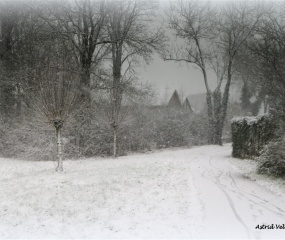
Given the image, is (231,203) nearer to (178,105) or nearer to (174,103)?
(178,105)

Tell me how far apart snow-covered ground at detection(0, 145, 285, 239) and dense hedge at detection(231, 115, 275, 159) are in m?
4.00

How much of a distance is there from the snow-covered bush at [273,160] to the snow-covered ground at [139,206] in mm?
484

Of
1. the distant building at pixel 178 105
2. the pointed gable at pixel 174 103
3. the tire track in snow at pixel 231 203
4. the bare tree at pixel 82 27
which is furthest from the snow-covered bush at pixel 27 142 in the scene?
the pointed gable at pixel 174 103

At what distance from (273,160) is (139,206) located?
271 inches

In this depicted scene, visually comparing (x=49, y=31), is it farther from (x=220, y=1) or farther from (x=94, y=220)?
(x=94, y=220)

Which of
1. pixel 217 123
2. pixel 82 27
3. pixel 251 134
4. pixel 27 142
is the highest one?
pixel 82 27

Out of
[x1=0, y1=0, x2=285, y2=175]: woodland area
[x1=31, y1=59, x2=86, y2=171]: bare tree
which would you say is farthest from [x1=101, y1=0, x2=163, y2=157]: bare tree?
[x1=31, y1=59, x2=86, y2=171]: bare tree

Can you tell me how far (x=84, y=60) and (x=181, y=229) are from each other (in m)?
19.5

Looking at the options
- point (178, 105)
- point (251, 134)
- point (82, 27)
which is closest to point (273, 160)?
point (251, 134)

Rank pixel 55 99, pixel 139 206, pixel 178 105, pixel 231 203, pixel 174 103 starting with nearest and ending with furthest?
1. pixel 139 206
2. pixel 231 203
3. pixel 55 99
4. pixel 178 105
5. pixel 174 103

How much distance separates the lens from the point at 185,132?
28641 millimetres

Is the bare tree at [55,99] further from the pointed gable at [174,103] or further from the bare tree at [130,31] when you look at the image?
the pointed gable at [174,103]

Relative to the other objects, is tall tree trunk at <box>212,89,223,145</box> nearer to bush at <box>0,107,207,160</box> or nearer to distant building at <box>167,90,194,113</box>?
distant building at <box>167,90,194,113</box>

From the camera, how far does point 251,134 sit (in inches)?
721
